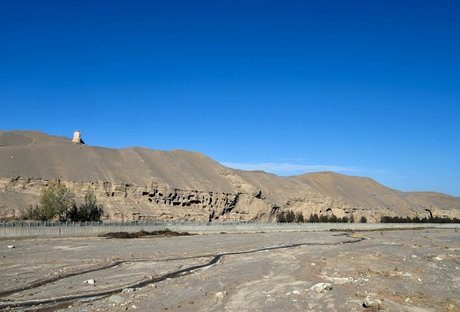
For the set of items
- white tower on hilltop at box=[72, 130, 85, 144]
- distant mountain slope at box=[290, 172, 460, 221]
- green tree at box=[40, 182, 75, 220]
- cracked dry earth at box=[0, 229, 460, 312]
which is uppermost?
white tower on hilltop at box=[72, 130, 85, 144]

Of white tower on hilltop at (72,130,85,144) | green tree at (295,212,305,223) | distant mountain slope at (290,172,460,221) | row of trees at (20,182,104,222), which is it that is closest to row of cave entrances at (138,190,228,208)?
row of trees at (20,182,104,222)

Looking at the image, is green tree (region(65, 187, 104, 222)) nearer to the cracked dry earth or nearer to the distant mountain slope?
the cracked dry earth

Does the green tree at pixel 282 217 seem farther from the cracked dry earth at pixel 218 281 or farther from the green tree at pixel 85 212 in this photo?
the cracked dry earth at pixel 218 281

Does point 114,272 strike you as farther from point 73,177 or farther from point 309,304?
point 73,177

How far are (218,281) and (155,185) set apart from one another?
56.2 metres

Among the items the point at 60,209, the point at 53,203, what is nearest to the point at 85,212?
the point at 60,209

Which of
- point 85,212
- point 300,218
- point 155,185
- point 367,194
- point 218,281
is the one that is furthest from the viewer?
point 367,194

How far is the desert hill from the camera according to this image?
63.0 meters

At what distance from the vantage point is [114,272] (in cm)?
2220

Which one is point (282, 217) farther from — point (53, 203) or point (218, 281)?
point (218, 281)

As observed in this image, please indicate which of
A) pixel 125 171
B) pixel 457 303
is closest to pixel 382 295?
pixel 457 303

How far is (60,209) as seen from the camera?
52938 mm

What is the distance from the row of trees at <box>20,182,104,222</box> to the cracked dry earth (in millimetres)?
21231

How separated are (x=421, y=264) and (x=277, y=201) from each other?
71.1 metres
